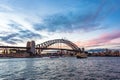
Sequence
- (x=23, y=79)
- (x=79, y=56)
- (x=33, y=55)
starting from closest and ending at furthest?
(x=23, y=79)
(x=79, y=56)
(x=33, y=55)

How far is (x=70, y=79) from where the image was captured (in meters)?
23.6

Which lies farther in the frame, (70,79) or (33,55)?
(33,55)

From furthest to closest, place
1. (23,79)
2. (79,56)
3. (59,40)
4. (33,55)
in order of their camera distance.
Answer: (59,40)
(33,55)
(79,56)
(23,79)

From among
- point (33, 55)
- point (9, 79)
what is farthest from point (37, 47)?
point (9, 79)

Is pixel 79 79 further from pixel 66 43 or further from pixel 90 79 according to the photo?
pixel 66 43

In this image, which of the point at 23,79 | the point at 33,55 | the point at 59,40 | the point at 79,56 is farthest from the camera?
the point at 59,40

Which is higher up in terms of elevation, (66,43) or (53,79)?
(66,43)

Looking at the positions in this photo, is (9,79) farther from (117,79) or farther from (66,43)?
(66,43)

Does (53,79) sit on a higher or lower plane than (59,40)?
lower

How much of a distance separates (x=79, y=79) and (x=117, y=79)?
15.5ft

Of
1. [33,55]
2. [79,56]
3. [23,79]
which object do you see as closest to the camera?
[23,79]

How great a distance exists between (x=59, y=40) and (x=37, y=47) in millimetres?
26257

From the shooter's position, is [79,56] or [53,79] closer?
[53,79]

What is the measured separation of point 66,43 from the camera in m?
183
